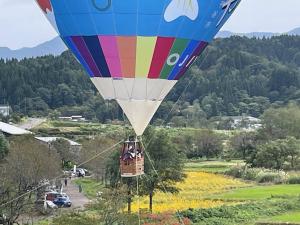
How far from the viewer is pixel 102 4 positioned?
13.8 m

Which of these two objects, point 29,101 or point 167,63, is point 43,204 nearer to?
point 167,63

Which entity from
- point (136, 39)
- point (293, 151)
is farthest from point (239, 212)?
point (293, 151)

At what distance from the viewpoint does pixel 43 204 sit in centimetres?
2828

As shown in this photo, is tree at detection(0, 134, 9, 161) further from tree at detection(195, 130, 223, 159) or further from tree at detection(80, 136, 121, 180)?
tree at detection(195, 130, 223, 159)

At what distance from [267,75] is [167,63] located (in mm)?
111174

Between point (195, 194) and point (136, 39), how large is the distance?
21.3 metres

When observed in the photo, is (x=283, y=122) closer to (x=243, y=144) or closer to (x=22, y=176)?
(x=243, y=144)

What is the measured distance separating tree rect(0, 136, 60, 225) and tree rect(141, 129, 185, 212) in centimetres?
462

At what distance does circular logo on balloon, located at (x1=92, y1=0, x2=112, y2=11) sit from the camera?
45.2 ft

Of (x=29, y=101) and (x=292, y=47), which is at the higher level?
(x=292, y=47)

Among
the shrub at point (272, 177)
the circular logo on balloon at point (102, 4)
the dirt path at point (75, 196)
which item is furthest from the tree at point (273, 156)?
the circular logo on balloon at point (102, 4)

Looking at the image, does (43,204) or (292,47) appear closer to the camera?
(43,204)

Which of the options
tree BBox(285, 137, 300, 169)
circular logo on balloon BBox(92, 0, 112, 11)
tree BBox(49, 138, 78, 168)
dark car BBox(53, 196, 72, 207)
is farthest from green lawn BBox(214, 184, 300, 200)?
circular logo on balloon BBox(92, 0, 112, 11)

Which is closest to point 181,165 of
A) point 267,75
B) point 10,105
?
point 10,105
